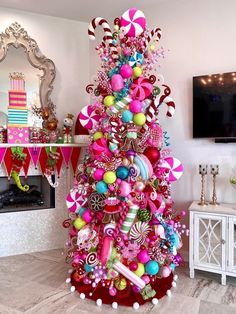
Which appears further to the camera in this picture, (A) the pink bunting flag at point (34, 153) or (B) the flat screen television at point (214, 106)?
(A) the pink bunting flag at point (34, 153)

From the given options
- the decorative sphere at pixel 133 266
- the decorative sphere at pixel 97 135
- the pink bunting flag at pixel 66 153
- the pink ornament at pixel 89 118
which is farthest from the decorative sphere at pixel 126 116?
the pink bunting flag at pixel 66 153

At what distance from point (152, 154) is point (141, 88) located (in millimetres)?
514

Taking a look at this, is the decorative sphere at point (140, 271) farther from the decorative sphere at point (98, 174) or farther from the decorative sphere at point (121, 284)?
the decorative sphere at point (98, 174)

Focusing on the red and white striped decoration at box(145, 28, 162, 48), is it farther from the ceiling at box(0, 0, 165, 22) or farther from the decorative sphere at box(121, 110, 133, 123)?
the ceiling at box(0, 0, 165, 22)

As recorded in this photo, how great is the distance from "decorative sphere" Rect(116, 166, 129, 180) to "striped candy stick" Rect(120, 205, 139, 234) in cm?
23

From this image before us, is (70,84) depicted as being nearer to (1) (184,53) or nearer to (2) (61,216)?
(1) (184,53)

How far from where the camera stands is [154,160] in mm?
2256

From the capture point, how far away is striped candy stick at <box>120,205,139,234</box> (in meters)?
2.16

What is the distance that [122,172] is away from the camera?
86.3 inches

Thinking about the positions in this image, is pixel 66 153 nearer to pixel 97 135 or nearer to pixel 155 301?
Answer: pixel 97 135

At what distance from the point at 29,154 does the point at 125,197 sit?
53.1 inches

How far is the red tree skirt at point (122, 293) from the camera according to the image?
7.13ft

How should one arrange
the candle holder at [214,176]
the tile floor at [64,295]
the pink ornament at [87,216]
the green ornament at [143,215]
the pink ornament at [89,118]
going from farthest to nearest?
1. the candle holder at [214,176]
2. the pink ornament at [89,118]
3. the pink ornament at [87,216]
4. the green ornament at [143,215]
5. the tile floor at [64,295]

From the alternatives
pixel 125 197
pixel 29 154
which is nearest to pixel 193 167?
pixel 125 197
